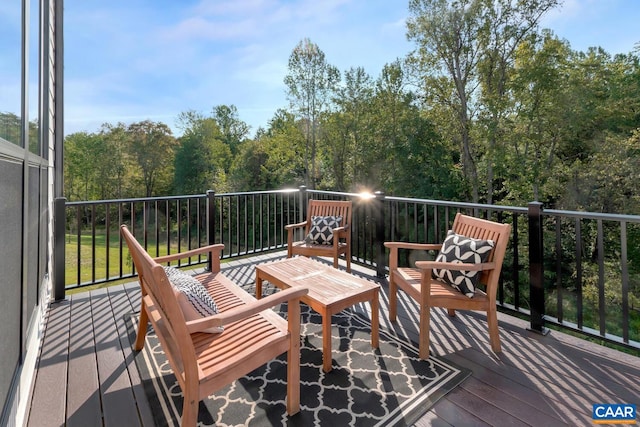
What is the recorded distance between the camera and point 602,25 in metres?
9.75

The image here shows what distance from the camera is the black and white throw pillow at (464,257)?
2396 millimetres

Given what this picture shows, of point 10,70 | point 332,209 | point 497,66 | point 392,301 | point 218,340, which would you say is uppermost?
point 497,66

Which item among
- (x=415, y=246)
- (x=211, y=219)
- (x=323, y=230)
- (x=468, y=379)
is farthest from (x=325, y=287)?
(x=211, y=219)

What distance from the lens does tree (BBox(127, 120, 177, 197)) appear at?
69.9 ft

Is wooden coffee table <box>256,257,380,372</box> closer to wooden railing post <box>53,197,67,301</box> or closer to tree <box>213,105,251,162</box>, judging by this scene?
wooden railing post <box>53,197,67,301</box>

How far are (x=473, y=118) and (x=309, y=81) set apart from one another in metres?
7.23

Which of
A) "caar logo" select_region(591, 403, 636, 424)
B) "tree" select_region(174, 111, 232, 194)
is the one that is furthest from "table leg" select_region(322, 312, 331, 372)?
"tree" select_region(174, 111, 232, 194)

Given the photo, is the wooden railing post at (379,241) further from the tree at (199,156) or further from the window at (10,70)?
the tree at (199,156)

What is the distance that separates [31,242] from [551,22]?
1506 centimetres

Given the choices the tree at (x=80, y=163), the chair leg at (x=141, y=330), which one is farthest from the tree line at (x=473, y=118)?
the chair leg at (x=141, y=330)

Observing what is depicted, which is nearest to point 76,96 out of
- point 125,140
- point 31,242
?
point 125,140

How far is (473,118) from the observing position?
12898 millimetres

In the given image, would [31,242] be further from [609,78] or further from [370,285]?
[609,78]

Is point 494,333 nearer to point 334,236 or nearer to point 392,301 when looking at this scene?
point 392,301
